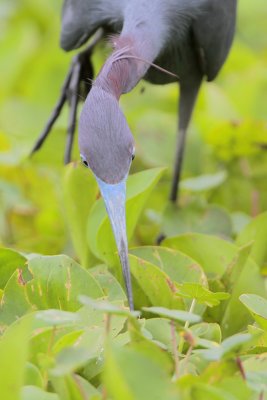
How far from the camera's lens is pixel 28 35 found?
21.2 ft

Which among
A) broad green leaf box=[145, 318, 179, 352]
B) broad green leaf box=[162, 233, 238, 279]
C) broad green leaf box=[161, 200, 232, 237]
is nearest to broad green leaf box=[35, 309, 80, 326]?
broad green leaf box=[145, 318, 179, 352]

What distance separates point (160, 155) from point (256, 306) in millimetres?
2234

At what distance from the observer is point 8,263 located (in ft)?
9.50

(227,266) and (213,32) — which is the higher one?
(213,32)

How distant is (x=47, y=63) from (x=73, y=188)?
9.13 ft

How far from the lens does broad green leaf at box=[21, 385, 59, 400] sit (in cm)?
203

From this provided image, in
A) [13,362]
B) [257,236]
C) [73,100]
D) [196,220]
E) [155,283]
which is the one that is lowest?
[196,220]

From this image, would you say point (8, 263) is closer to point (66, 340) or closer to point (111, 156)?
point (111, 156)

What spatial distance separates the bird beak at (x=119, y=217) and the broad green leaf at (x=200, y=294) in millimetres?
189

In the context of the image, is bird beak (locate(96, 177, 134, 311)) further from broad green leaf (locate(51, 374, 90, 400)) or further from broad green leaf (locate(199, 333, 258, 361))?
broad green leaf (locate(199, 333, 258, 361))

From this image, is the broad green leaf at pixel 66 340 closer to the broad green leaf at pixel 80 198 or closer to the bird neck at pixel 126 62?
the bird neck at pixel 126 62

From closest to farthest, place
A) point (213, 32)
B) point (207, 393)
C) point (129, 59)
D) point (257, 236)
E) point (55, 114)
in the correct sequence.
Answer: point (207, 393), point (129, 59), point (257, 236), point (213, 32), point (55, 114)

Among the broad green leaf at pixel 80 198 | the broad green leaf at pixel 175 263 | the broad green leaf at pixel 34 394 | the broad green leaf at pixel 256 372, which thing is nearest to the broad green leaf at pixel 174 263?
the broad green leaf at pixel 175 263

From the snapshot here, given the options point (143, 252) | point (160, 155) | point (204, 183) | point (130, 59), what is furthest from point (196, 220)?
point (130, 59)
